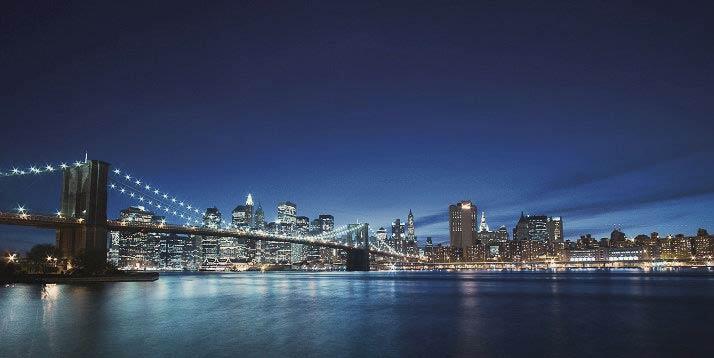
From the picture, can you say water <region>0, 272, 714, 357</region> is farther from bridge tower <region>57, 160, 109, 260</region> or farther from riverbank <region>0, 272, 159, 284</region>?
bridge tower <region>57, 160, 109, 260</region>

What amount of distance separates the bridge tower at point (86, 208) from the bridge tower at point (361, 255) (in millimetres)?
64209

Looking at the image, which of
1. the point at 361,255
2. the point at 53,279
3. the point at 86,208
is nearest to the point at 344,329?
the point at 53,279

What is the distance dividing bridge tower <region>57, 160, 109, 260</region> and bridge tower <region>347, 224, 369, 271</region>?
6421 cm

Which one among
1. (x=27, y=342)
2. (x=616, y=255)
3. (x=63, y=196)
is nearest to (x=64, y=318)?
(x=27, y=342)

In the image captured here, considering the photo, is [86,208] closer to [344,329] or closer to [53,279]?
[53,279]

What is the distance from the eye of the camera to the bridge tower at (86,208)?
57.4 meters

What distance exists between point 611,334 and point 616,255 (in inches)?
7510

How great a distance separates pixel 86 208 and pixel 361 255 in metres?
68.5

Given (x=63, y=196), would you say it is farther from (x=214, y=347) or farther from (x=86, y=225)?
(x=214, y=347)

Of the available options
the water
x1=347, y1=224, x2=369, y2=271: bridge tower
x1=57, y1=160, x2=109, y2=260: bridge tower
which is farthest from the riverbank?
x1=347, y1=224, x2=369, y2=271: bridge tower

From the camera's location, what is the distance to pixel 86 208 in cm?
5794

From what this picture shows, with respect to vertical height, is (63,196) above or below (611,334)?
above

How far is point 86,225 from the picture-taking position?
188 ft

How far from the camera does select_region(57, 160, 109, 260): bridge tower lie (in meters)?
57.4
